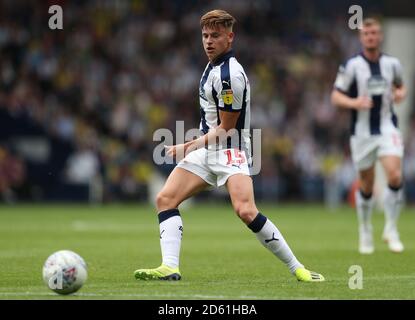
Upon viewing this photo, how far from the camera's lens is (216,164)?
9.34 m

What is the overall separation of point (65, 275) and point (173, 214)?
172cm

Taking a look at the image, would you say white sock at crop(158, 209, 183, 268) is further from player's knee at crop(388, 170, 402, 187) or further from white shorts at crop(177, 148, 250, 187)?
player's knee at crop(388, 170, 402, 187)

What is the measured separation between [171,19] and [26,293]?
2365 cm

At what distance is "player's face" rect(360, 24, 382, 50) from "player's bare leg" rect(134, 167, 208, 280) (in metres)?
4.38

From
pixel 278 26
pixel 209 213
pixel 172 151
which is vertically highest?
pixel 278 26

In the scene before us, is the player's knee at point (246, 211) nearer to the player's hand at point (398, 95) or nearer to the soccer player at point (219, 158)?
the soccer player at point (219, 158)

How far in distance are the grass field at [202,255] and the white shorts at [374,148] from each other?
3.95 feet

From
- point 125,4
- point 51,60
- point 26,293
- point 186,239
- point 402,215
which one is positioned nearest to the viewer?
point 26,293

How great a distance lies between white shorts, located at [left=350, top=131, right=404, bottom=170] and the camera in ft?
43.0

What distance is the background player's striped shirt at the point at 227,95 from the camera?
9086 millimetres

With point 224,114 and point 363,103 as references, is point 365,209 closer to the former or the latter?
point 363,103
